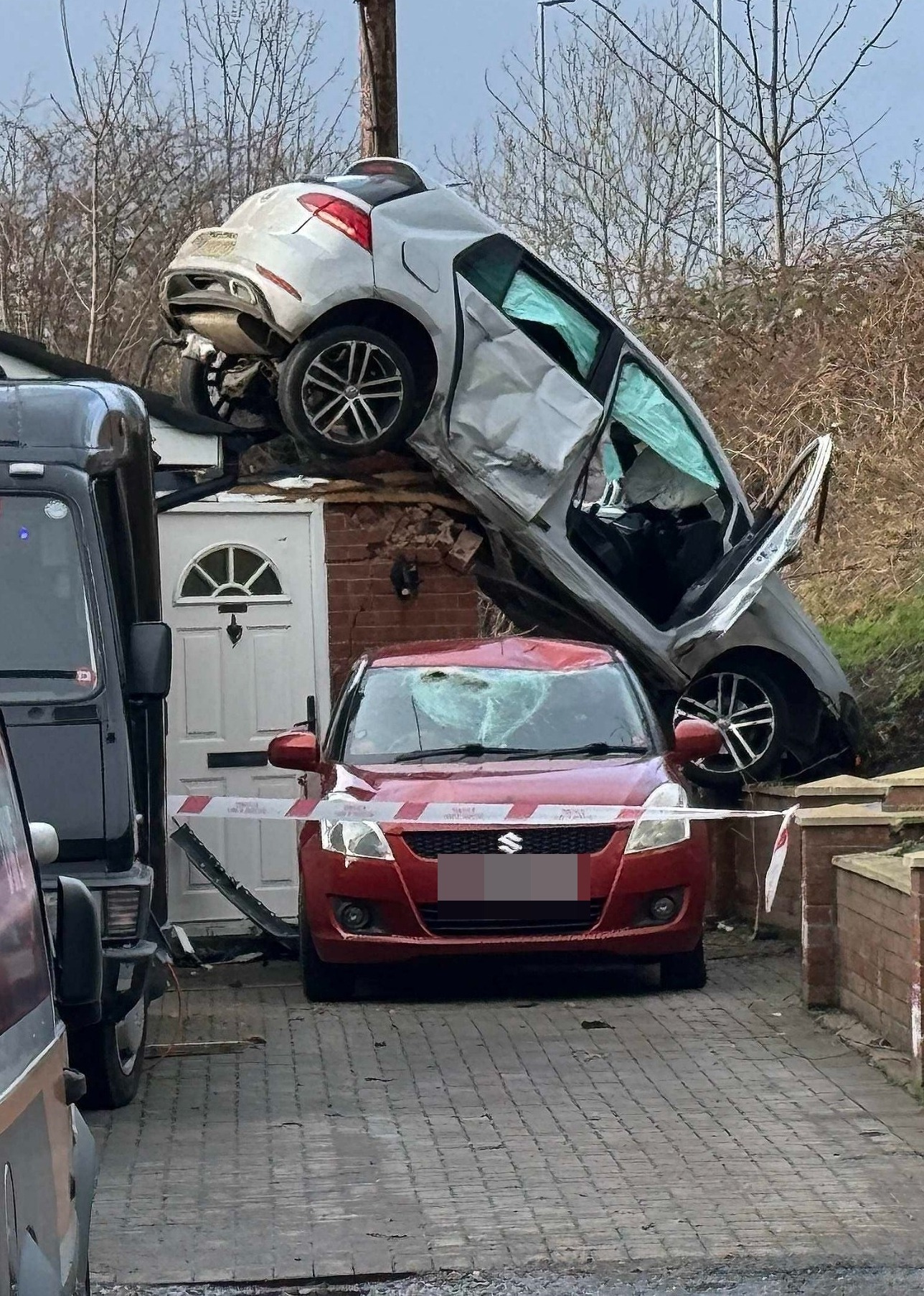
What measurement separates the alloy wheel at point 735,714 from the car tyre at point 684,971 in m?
2.99

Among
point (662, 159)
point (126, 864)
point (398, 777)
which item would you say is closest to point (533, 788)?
point (398, 777)

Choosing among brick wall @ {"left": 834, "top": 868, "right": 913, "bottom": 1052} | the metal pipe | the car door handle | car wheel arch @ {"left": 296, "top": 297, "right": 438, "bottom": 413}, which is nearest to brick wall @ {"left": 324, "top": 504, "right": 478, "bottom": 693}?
the car door handle

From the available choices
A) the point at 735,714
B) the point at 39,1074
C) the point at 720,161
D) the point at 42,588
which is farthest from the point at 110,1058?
the point at 720,161

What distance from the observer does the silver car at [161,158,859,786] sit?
39.1ft

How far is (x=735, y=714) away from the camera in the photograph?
12.6 metres

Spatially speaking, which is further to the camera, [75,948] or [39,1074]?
[75,948]

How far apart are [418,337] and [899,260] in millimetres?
8624

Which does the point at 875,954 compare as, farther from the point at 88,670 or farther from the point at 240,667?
the point at 240,667

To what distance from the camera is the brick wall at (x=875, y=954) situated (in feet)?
24.7

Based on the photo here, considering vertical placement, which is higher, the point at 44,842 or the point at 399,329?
the point at 399,329

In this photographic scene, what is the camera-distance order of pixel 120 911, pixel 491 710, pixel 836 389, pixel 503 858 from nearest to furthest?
1. pixel 120 911
2. pixel 503 858
3. pixel 491 710
4. pixel 836 389

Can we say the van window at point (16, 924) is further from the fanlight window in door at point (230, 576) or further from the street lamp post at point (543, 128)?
the street lamp post at point (543, 128)

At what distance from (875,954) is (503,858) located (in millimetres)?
1776

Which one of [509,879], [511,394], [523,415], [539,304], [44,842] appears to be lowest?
[509,879]
